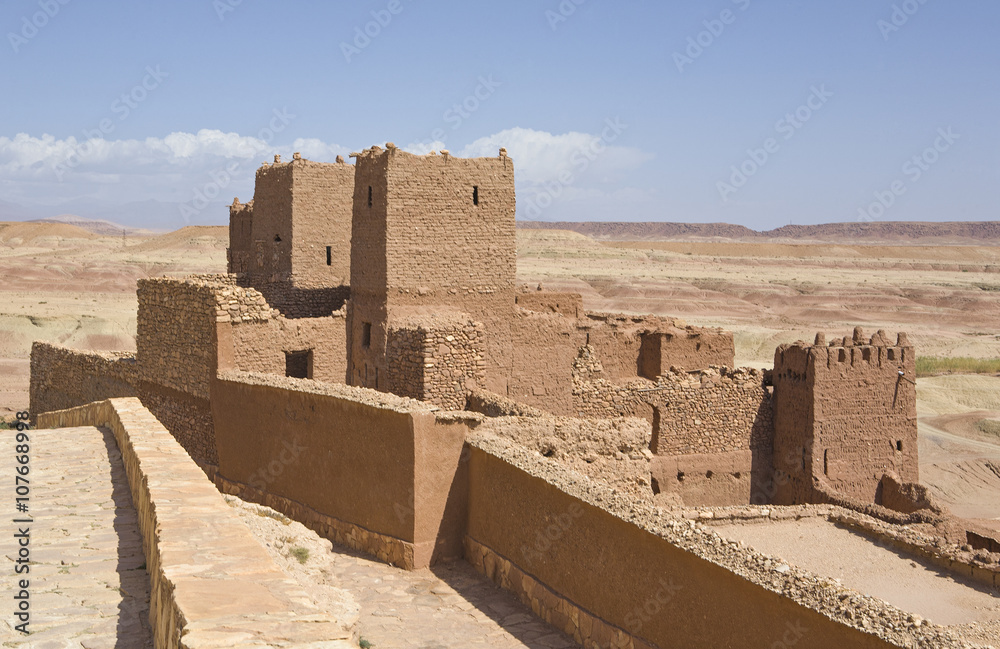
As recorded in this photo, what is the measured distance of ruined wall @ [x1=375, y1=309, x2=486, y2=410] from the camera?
1493 centimetres

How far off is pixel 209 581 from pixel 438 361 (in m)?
10.5

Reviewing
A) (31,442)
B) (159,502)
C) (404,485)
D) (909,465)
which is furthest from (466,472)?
(909,465)

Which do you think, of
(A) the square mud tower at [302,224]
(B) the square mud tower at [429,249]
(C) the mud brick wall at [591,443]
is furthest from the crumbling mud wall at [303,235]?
(C) the mud brick wall at [591,443]

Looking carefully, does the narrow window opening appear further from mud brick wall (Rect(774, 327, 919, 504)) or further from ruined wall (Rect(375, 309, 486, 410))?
mud brick wall (Rect(774, 327, 919, 504))

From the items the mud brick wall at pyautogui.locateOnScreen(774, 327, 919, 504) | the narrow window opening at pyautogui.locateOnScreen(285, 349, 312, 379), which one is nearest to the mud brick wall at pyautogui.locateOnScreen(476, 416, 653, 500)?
the narrow window opening at pyautogui.locateOnScreen(285, 349, 312, 379)

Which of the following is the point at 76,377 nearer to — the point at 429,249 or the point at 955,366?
the point at 429,249

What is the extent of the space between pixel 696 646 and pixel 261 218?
13.8 metres

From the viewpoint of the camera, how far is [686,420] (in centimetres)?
1903

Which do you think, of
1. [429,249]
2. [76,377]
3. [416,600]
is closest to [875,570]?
[416,600]

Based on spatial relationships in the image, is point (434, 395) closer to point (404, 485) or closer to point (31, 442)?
point (404, 485)

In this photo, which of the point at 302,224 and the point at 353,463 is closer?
the point at 353,463

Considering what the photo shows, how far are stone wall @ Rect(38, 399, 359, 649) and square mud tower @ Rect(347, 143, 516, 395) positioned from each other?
9.01 m

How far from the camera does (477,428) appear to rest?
1145 centimetres

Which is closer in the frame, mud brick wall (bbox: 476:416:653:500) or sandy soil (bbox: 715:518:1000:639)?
sandy soil (bbox: 715:518:1000:639)
